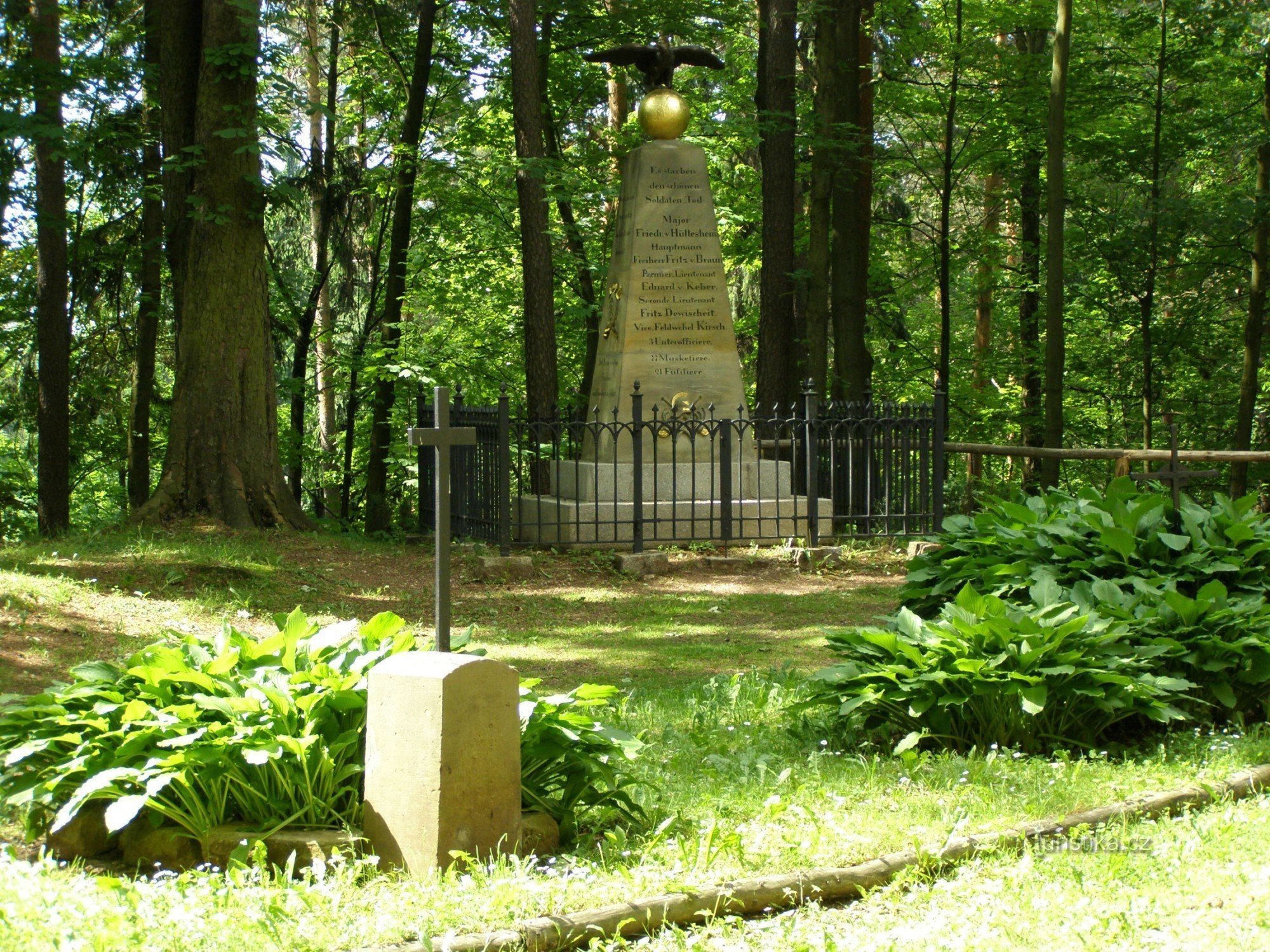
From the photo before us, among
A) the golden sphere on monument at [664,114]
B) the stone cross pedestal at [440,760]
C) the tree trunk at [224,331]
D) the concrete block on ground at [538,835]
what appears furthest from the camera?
the golden sphere on monument at [664,114]

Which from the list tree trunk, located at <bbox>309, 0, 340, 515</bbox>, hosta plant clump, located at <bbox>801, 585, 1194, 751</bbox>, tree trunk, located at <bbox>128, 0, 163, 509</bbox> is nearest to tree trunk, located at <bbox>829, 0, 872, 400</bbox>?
tree trunk, located at <bbox>309, 0, 340, 515</bbox>

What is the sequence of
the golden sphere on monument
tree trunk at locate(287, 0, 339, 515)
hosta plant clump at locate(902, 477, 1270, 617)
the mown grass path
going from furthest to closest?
tree trunk at locate(287, 0, 339, 515) < the golden sphere on monument < the mown grass path < hosta plant clump at locate(902, 477, 1270, 617)

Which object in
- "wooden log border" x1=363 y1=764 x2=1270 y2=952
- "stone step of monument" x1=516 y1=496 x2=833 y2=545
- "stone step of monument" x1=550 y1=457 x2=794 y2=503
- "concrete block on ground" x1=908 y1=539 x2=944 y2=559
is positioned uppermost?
"stone step of monument" x1=550 y1=457 x2=794 y2=503

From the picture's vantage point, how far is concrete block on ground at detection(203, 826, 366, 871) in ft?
11.6

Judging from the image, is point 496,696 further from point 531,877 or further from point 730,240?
point 730,240

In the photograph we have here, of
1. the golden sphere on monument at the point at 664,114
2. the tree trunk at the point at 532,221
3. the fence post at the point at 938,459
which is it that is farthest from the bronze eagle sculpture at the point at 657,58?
the fence post at the point at 938,459

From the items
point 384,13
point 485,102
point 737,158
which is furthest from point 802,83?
point 384,13

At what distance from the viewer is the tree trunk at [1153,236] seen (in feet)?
58.5

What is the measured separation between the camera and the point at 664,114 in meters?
12.9

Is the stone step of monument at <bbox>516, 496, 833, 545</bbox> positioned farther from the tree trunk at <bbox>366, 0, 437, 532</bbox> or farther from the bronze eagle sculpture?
the tree trunk at <bbox>366, 0, 437, 532</bbox>

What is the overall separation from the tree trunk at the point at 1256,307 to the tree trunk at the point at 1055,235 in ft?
10.7

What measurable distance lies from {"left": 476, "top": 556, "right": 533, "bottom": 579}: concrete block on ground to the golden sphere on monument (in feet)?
16.6

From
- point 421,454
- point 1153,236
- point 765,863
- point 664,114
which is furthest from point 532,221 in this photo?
point 765,863

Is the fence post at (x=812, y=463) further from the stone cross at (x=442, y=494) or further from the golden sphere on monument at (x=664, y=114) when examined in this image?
the stone cross at (x=442, y=494)
